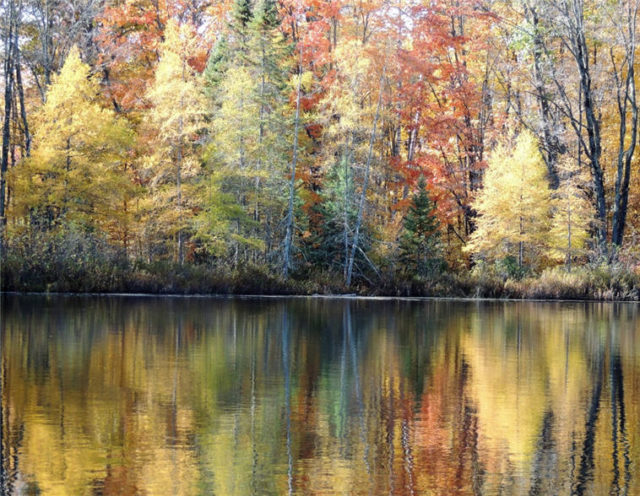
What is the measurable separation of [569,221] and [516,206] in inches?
88.4

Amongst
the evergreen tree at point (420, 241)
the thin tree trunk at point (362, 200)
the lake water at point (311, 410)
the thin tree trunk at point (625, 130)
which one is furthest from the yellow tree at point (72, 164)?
the thin tree trunk at point (625, 130)

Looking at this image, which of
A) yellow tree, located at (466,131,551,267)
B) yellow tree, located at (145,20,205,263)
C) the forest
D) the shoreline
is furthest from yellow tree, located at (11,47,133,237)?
yellow tree, located at (466,131,551,267)

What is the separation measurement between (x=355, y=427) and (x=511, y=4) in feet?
132

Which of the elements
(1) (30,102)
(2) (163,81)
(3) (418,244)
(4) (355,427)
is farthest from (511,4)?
(4) (355,427)

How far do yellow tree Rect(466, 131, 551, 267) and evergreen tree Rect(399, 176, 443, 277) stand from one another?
249cm

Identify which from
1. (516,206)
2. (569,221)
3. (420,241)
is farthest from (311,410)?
(569,221)

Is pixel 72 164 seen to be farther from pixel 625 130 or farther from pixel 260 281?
pixel 625 130

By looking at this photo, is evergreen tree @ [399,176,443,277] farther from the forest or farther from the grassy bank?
the grassy bank

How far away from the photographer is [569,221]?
133 feet

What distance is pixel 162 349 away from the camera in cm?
1523

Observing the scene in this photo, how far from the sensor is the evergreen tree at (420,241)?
39.5 m

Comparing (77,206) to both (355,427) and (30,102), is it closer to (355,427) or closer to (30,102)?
(30,102)

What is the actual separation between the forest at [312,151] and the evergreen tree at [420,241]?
0.08 m

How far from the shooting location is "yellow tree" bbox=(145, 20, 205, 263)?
3653 cm
